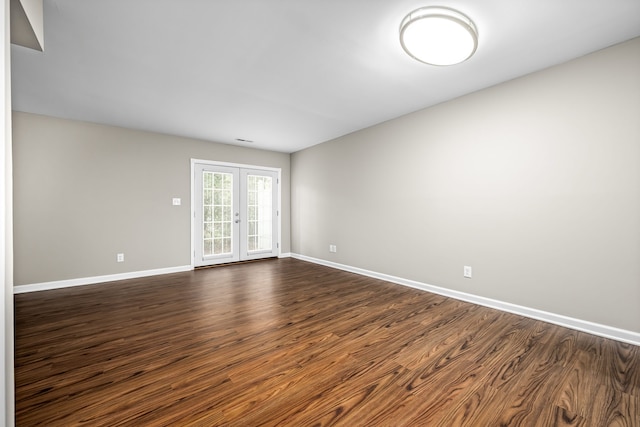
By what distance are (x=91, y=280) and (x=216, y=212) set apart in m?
2.18

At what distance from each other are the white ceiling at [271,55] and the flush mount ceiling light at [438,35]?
0.07 m

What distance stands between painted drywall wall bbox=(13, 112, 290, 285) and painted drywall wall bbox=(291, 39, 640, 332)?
361 cm

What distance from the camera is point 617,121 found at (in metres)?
2.23

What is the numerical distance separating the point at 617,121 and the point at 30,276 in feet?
22.9

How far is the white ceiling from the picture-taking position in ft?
6.03

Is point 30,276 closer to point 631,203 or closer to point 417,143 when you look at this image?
point 417,143

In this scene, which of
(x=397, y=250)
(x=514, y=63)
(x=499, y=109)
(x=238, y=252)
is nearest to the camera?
(x=514, y=63)

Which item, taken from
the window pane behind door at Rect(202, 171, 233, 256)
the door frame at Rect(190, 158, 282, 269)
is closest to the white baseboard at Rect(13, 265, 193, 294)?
the door frame at Rect(190, 158, 282, 269)

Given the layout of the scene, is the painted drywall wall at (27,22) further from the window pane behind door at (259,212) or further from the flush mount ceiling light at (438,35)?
the window pane behind door at (259,212)

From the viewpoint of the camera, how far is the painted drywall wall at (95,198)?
12.0ft

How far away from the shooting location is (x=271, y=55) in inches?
93.2

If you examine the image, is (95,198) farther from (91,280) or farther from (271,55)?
(271,55)

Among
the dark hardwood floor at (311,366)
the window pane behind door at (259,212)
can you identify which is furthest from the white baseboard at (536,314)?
the window pane behind door at (259,212)

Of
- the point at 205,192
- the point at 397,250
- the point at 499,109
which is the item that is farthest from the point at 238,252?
the point at 499,109
